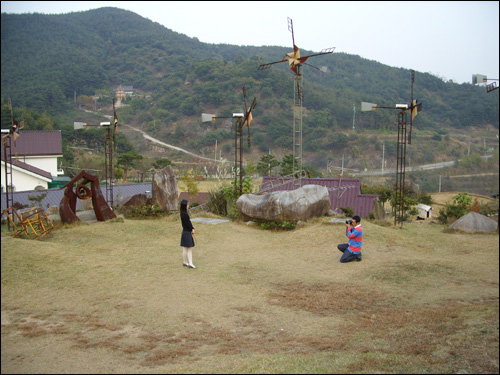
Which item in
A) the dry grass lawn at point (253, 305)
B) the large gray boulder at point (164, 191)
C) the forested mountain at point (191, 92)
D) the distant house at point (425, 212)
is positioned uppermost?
the forested mountain at point (191, 92)

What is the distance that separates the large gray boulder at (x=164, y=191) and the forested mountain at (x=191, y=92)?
37.3 metres

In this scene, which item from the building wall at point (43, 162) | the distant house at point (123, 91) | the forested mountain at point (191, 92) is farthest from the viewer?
the distant house at point (123, 91)

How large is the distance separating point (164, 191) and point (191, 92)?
156 feet

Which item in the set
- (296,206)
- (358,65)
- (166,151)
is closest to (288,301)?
(296,206)

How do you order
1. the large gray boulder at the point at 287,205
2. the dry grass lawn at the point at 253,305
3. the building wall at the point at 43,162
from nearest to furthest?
the dry grass lawn at the point at 253,305 → the large gray boulder at the point at 287,205 → the building wall at the point at 43,162

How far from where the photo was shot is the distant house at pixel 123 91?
63.7 m

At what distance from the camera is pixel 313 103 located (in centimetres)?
6394

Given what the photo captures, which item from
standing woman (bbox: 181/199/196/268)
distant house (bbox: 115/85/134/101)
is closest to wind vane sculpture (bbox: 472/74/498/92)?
standing woman (bbox: 181/199/196/268)

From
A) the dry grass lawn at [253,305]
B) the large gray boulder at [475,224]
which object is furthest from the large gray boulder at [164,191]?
the large gray boulder at [475,224]

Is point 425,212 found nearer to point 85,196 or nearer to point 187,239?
point 85,196

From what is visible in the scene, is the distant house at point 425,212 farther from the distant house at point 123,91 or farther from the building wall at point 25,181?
the distant house at point 123,91

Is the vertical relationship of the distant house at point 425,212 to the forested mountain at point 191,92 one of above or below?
below

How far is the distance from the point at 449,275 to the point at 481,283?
0.72 m

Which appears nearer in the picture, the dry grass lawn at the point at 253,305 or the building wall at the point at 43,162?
the dry grass lawn at the point at 253,305
